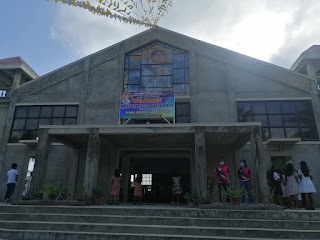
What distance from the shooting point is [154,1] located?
25.1ft

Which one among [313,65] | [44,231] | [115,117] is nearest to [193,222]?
[44,231]

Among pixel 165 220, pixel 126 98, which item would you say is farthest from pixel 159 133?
pixel 165 220

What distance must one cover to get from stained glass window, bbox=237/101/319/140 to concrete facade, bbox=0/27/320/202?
0.33 metres

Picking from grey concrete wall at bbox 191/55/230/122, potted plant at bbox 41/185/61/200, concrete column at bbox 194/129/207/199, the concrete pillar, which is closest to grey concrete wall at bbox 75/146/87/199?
the concrete pillar

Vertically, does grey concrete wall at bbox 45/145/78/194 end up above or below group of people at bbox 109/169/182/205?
above

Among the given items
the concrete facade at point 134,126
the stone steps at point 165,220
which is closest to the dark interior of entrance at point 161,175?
the concrete facade at point 134,126

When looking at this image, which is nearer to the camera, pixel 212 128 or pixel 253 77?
pixel 212 128

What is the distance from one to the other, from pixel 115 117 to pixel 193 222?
27.5 feet

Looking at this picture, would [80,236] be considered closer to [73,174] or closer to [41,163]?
[41,163]

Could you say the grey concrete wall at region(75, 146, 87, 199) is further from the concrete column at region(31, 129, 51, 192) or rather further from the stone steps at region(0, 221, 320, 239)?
the stone steps at region(0, 221, 320, 239)

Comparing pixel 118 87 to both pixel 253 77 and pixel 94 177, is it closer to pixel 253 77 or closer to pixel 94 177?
pixel 94 177

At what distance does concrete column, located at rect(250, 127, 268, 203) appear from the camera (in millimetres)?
8953

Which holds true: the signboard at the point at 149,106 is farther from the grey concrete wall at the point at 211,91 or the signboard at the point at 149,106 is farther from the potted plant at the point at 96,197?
the potted plant at the point at 96,197

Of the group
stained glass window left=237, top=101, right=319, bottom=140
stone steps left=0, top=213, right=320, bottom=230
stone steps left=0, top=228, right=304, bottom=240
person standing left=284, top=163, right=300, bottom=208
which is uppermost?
stained glass window left=237, top=101, right=319, bottom=140
